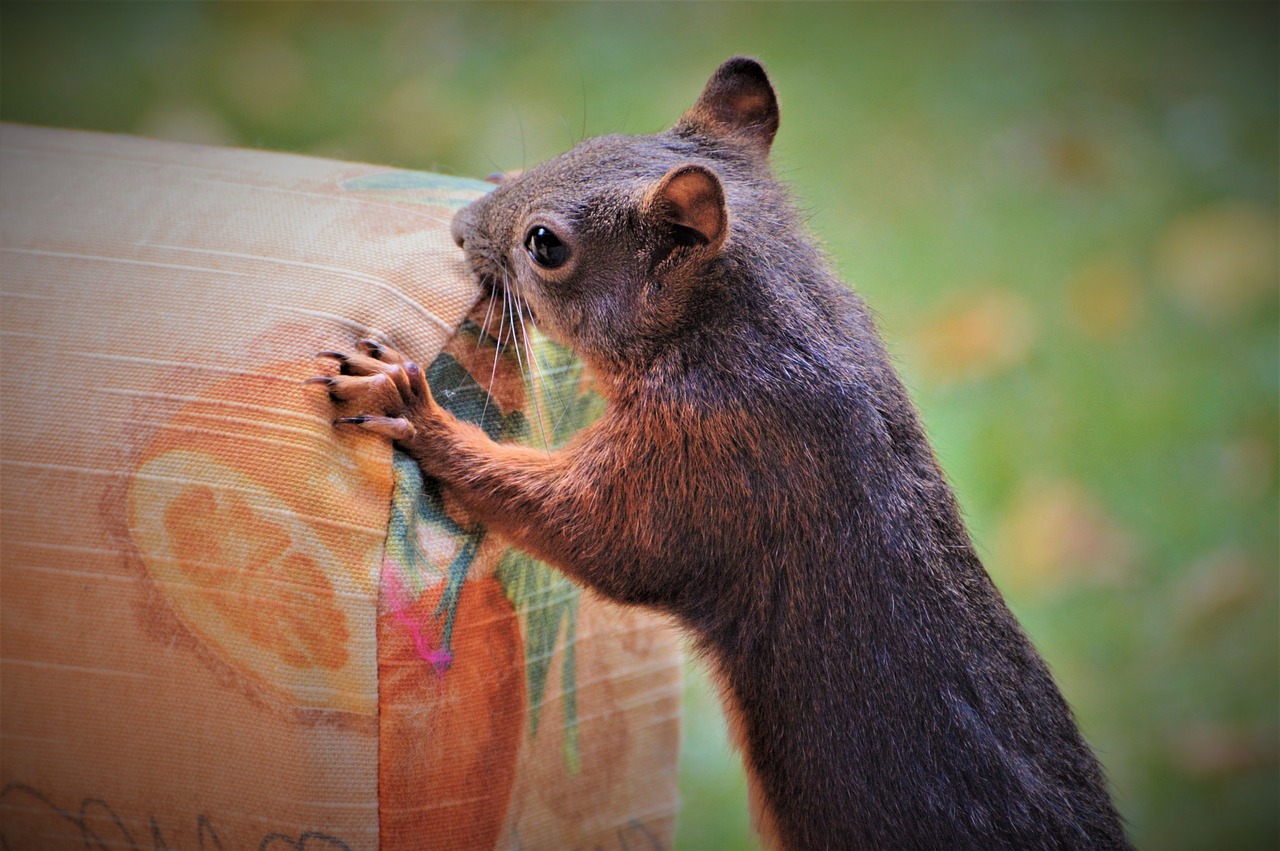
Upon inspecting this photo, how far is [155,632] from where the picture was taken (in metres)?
1.25

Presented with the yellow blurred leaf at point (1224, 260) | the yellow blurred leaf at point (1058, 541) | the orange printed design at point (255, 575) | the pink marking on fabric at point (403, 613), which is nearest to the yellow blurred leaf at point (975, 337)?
the yellow blurred leaf at point (1058, 541)

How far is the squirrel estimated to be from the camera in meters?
1.49

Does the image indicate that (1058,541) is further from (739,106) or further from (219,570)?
(219,570)

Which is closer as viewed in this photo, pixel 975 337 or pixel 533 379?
pixel 533 379

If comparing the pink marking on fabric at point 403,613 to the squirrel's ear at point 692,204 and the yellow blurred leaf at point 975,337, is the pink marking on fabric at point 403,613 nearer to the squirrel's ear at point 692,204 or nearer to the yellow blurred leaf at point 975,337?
the squirrel's ear at point 692,204

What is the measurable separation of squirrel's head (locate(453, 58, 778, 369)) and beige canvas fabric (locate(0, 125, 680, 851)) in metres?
0.25

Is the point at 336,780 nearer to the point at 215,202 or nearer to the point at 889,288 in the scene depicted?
the point at 215,202

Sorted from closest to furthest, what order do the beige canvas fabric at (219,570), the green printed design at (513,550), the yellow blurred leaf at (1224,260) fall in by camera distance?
the beige canvas fabric at (219,570) < the green printed design at (513,550) < the yellow blurred leaf at (1224,260)

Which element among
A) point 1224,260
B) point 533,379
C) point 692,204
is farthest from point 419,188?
point 1224,260

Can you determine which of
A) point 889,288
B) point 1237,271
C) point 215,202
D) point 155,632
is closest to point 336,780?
point 155,632

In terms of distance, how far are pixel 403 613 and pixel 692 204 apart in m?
0.68

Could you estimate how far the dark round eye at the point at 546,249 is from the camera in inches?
65.2

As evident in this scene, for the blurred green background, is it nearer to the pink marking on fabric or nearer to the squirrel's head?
the squirrel's head

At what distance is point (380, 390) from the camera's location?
136 cm
